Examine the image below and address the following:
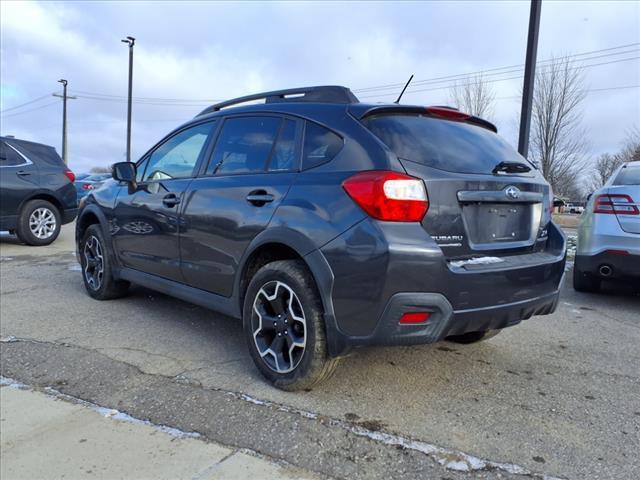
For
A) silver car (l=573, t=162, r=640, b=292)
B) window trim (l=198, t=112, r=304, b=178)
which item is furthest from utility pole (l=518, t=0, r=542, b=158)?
window trim (l=198, t=112, r=304, b=178)

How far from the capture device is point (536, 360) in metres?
3.69

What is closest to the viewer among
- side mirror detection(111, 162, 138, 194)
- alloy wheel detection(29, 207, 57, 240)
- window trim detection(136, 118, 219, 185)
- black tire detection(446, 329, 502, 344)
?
black tire detection(446, 329, 502, 344)

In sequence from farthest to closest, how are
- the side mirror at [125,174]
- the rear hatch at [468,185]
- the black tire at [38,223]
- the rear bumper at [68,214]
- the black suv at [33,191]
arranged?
the rear bumper at [68,214] < the black tire at [38,223] < the black suv at [33,191] < the side mirror at [125,174] < the rear hatch at [468,185]

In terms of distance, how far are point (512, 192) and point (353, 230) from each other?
41.4 inches

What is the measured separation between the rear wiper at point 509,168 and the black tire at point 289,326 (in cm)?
128

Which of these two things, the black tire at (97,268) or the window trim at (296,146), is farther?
the black tire at (97,268)

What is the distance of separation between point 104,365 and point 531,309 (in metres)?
2.83

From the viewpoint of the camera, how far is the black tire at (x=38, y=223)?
8.80m

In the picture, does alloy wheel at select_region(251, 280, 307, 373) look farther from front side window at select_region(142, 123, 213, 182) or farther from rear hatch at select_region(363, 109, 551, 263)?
front side window at select_region(142, 123, 213, 182)

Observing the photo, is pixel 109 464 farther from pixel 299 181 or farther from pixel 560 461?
pixel 560 461

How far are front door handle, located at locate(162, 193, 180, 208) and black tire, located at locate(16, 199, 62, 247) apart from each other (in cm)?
596

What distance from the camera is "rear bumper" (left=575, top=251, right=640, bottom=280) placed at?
4871 millimetres

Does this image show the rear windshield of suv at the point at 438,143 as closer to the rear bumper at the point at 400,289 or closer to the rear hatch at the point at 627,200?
the rear bumper at the point at 400,289

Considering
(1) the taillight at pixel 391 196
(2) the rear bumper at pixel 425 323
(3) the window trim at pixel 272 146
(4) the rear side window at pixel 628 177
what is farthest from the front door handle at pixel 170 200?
(4) the rear side window at pixel 628 177
